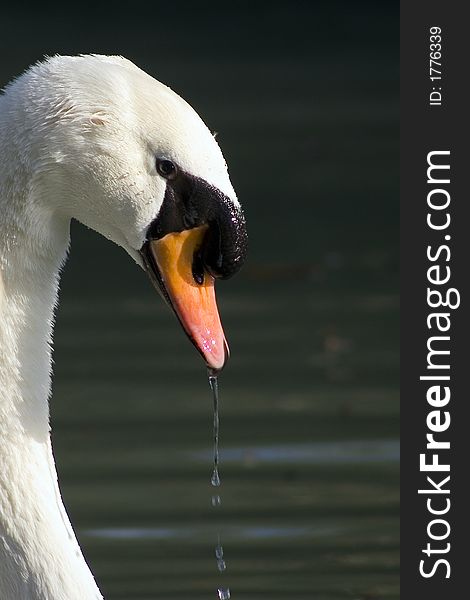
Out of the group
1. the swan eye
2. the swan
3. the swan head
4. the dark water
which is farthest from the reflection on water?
the swan eye

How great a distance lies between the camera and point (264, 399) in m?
7.80

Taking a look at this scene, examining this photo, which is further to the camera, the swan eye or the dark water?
the dark water

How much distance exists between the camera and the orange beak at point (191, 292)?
3.93 m

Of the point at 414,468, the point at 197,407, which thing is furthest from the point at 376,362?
the point at 414,468

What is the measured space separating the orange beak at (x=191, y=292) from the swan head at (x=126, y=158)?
0.04 ft

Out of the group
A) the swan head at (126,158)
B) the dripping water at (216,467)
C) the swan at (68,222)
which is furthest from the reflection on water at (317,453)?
the swan head at (126,158)

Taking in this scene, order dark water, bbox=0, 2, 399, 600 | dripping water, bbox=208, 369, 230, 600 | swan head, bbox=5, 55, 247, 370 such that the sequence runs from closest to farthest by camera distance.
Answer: swan head, bbox=5, 55, 247, 370 < dripping water, bbox=208, 369, 230, 600 < dark water, bbox=0, 2, 399, 600

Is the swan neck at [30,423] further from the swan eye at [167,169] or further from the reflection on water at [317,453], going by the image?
the reflection on water at [317,453]

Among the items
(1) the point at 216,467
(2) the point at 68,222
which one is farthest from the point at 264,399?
(2) the point at 68,222

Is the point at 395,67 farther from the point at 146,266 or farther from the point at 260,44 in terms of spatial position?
the point at 146,266

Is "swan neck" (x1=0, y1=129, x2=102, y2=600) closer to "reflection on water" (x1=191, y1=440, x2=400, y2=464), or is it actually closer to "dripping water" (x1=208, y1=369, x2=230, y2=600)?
"dripping water" (x1=208, y1=369, x2=230, y2=600)

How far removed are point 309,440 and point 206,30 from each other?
14.4m

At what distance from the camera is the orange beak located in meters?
3.93

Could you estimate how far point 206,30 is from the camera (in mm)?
21047
